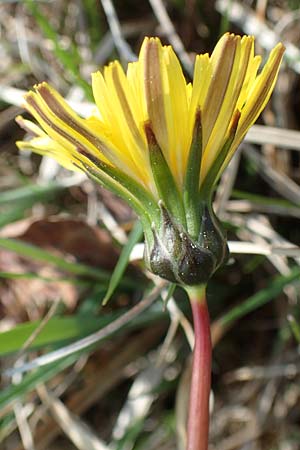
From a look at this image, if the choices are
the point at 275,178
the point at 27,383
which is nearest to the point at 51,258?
the point at 27,383

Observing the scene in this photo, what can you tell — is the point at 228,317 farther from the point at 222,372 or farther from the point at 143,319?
the point at 222,372

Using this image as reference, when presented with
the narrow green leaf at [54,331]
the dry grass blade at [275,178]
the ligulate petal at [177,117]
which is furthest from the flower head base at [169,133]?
the dry grass blade at [275,178]

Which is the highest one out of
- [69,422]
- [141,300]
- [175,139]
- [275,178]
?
[175,139]

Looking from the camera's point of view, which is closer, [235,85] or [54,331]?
[235,85]

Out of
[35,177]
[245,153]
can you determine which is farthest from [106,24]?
[245,153]

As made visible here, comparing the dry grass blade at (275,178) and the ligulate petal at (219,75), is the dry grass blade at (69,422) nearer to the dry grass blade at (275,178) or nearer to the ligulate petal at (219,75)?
the dry grass blade at (275,178)

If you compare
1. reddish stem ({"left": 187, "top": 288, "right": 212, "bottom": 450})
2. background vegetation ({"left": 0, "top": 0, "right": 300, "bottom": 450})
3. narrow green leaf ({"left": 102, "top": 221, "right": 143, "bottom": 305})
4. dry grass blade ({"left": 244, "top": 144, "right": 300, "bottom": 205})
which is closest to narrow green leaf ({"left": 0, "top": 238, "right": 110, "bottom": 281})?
background vegetation ({"left": 0, "top": 0, "right": 300, "bottom": 450})

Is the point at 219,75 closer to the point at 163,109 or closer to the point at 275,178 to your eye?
the point at 163,109
